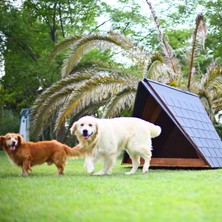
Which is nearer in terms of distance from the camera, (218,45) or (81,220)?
(81,220)

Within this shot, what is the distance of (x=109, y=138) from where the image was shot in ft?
29.0

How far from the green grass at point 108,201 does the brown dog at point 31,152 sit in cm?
141

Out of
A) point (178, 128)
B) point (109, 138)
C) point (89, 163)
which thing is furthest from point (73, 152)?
point (178, 128)

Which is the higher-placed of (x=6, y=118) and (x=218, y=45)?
(x=218, y=45)

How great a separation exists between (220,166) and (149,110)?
7.13ft

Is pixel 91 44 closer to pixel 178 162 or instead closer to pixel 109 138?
pixel 178 162

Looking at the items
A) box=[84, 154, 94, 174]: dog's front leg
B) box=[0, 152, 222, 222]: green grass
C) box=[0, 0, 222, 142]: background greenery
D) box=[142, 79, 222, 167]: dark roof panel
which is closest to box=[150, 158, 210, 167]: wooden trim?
box=[142, 79, 222, 167]: dark roof panel

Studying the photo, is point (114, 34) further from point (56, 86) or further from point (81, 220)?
point (81, 220)

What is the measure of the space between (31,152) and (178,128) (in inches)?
131

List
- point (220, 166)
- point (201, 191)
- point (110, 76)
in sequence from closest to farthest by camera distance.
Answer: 1. point (201, 191)
2. point (220, 166)
3. point (110, 76)

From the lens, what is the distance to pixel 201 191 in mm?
5750

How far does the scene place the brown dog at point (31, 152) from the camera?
26.8ft

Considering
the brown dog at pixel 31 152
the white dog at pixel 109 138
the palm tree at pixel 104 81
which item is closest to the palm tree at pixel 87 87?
the palm tree at pixel 104 81

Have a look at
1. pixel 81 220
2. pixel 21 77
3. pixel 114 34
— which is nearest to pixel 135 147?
pixel 81 220
